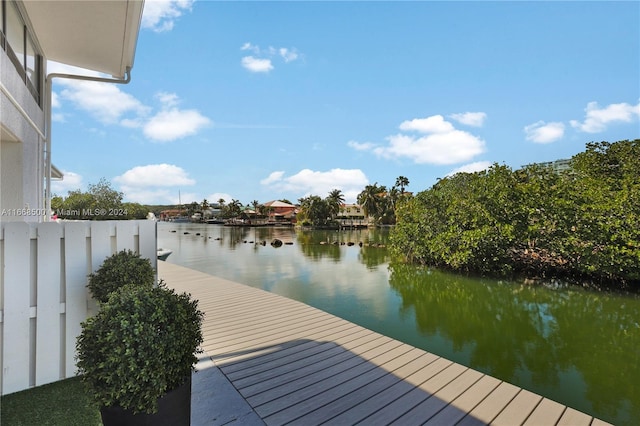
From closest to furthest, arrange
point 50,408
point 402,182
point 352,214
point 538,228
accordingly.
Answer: point 50,408 → point 538,228 → point 402,182 → point 352,214

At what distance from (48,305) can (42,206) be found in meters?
3.18

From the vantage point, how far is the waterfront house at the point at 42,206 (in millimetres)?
2180

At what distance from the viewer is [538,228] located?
28.5 feet

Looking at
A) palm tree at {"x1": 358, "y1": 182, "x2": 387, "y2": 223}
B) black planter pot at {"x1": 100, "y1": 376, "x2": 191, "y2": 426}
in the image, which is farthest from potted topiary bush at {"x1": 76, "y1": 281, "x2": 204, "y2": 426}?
palm tree at {"x1": 358, "y1": 182, "x2": 387, "y2": 223}

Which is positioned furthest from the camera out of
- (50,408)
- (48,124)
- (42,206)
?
(48,124)

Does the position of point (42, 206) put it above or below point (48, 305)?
above

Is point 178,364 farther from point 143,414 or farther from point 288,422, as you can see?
point 288,422

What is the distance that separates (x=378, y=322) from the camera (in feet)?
17.4

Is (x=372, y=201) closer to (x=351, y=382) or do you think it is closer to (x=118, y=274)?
(x=351, y=382)

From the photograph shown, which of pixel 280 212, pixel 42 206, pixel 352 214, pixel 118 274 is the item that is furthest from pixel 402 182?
pixel 118 274

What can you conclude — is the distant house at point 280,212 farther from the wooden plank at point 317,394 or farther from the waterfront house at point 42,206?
the wooden plank at point 317,394

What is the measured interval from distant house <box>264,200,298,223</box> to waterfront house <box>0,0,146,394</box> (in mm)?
48933

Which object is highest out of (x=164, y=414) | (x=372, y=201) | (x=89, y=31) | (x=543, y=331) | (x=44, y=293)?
(x=89, y=31)

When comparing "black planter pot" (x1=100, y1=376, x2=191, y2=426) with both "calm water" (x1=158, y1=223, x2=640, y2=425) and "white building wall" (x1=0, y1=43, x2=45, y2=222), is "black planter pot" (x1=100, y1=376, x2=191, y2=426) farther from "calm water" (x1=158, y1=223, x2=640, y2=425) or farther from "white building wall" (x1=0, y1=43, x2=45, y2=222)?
"calm water" (x1=158, y1=223, x2=640, y2=425)
